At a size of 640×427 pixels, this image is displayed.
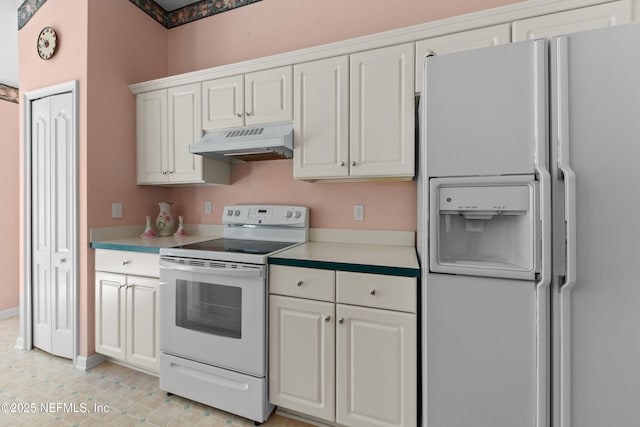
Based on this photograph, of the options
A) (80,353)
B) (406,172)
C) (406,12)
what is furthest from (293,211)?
(80,353)

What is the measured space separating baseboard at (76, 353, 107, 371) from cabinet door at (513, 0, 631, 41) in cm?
338

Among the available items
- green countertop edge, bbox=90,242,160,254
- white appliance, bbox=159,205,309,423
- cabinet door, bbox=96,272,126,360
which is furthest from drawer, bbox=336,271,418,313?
cabinet door, bbox=96,272,126,360

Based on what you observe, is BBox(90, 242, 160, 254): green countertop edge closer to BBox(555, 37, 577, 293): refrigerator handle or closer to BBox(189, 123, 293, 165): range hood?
BBox(189, 123, 293, 165): range hood

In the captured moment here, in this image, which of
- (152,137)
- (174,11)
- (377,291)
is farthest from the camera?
(174,11)

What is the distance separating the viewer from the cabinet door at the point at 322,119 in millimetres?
1809

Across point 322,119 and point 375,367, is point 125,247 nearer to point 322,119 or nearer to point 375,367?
point 322,119

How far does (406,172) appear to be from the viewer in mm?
1683

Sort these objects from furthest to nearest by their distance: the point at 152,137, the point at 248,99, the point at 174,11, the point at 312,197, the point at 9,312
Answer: the point at 9,312, the point at 174,11, the point at 152,137, the point at 312,197, the point at 248,99

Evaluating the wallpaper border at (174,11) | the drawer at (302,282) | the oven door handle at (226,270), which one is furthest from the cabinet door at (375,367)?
the wallpaper border at (174,11)

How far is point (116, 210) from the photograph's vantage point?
2324mm

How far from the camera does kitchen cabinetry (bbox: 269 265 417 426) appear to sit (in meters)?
1.33

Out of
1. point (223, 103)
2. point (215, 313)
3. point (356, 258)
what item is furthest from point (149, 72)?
point (356, 258)

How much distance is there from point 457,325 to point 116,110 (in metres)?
2.78

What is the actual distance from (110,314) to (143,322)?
33cm
